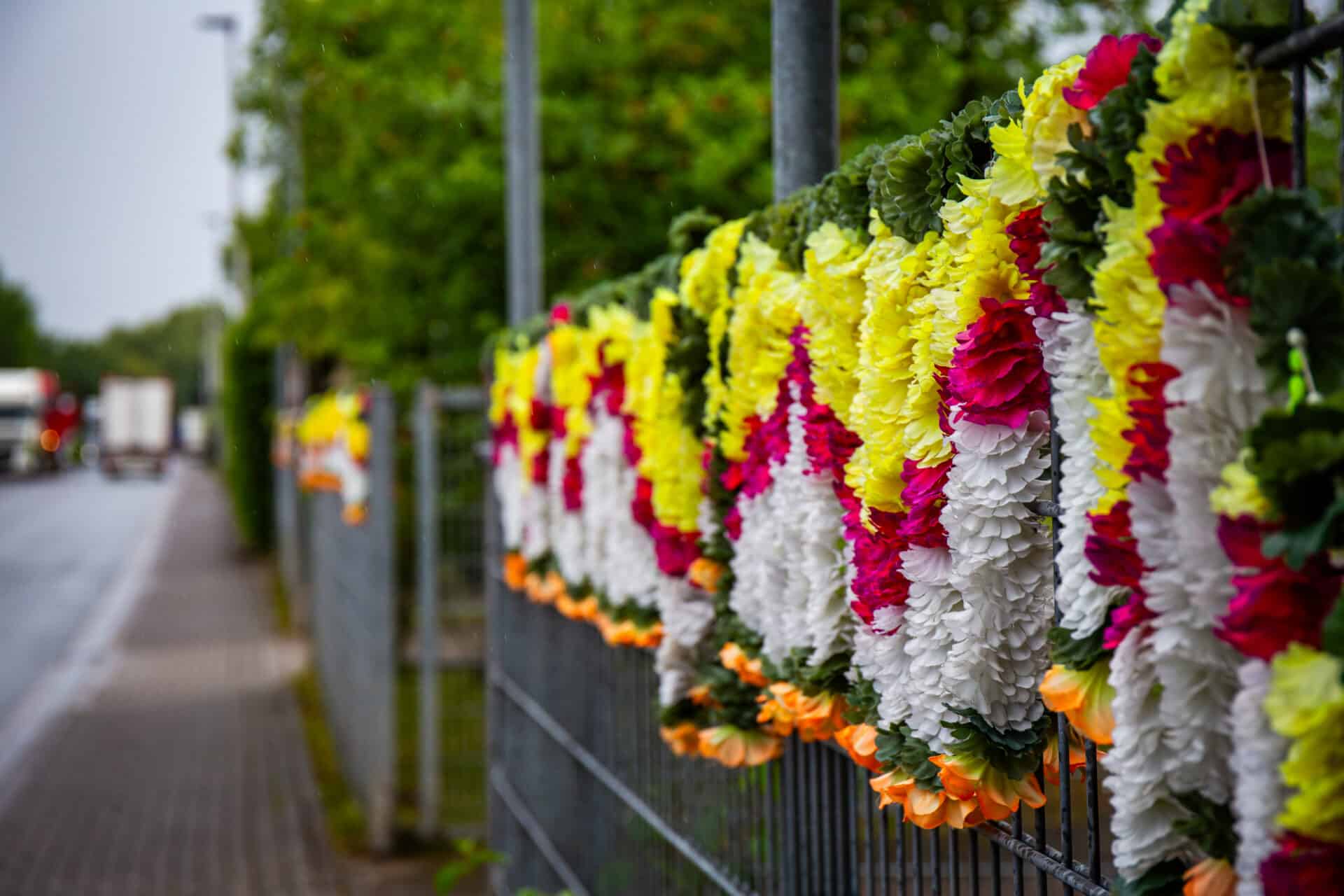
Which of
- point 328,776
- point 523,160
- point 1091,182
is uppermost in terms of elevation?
point 523,160

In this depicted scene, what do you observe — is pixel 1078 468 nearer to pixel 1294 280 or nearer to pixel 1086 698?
pixel 1086 698

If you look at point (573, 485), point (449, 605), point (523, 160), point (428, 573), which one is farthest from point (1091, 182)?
point (449, 605)

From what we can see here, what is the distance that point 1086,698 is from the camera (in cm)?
145

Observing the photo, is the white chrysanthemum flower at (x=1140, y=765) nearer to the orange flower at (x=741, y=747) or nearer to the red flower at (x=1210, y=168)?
the red flower at (x=1210, y=168)

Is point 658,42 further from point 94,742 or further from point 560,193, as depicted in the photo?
point 94,742

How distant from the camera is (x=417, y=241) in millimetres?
9875

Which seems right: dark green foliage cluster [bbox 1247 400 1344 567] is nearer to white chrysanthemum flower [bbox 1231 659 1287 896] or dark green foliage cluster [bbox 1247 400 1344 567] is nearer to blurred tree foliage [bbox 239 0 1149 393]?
white chrysanthemum flower [bbox 1231 659 1287 896]

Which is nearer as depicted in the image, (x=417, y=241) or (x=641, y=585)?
(x=641, y=585)

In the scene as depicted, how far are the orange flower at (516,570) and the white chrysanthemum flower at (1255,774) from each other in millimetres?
3644

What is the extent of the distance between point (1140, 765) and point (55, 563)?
2558 centimetres

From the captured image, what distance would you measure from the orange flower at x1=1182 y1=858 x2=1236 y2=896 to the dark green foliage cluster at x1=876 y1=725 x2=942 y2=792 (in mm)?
512

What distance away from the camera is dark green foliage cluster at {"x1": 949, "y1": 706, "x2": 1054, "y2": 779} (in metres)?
1.69

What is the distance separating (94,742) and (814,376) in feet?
33.5

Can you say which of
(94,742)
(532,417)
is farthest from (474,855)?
(94,742)
